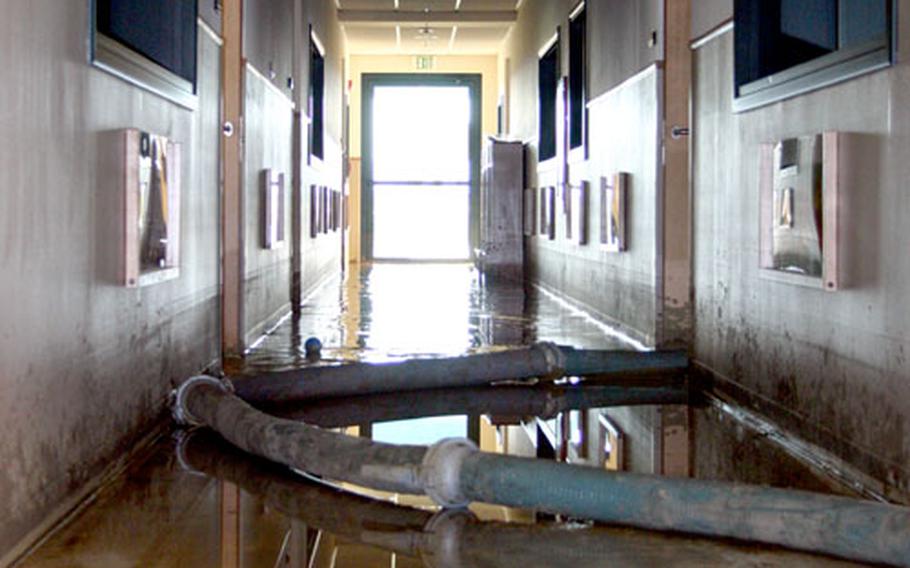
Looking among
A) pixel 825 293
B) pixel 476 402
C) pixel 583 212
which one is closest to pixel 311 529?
pixel 825 293

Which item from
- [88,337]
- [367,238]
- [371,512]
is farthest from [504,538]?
[367,238]

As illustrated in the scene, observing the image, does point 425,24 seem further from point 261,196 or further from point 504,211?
point 261,196

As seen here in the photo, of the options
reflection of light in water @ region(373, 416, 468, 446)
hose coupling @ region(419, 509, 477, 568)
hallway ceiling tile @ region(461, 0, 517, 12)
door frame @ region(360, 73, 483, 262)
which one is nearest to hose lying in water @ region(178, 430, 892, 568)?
hose coupling @ region(419, 509, 477, 568)

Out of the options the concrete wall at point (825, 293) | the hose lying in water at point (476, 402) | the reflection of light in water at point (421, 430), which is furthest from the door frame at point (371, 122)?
the reflection of light in water at point (421, 430)

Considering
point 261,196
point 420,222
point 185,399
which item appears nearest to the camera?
point 185,399

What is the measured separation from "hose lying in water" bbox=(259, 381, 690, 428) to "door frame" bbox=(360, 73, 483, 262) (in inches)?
706

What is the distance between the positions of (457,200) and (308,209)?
38.7ft

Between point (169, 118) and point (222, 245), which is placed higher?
point (169, 118)

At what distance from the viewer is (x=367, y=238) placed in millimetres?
25469

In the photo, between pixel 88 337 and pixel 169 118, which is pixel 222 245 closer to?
pixel 169 118

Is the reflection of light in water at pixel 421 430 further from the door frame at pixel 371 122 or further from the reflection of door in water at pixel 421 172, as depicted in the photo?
the reflection of door in water at pixel 421 172

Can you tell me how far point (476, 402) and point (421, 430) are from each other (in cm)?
86

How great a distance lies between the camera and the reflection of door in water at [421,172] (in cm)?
2528

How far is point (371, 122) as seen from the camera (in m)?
25.1
